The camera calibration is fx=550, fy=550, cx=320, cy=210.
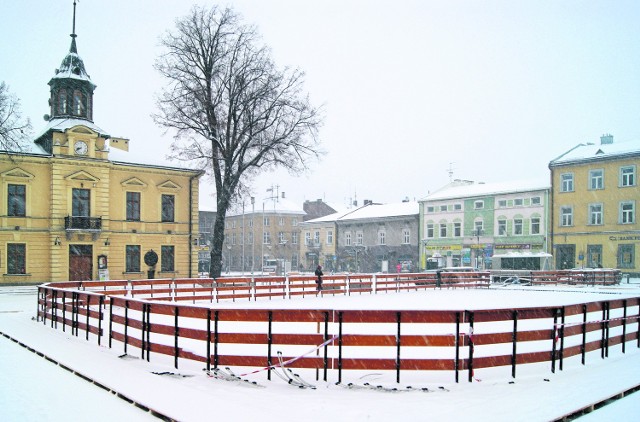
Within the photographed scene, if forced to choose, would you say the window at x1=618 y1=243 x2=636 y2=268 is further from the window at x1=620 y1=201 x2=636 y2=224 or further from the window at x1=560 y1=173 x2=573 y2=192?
the window at x1=560 y1=173 x2=573 y2=192

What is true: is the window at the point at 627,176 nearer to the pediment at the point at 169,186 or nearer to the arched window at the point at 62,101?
the pediment at the point at 169,186

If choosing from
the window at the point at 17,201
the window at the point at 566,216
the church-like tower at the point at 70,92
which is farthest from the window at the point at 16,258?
the window at the point at 566,216

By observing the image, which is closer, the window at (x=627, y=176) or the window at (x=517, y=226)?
the window at (x=627, y=176)

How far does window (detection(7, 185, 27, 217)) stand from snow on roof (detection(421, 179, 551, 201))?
36770 mm

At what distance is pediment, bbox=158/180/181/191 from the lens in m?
36.0

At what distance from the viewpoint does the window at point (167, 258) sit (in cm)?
3603

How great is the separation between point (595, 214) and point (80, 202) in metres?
37.4

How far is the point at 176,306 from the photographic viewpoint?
30.9 ft

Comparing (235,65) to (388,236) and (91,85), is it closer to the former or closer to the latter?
(91,85)

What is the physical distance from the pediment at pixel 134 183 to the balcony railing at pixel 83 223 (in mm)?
2881

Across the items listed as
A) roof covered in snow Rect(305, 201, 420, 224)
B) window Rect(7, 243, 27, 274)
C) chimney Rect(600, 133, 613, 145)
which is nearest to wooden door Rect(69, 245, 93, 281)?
window Rect(7, 243, 27, 274)

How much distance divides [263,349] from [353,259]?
5296 cm

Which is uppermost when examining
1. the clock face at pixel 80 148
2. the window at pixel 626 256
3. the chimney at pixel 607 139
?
the chimney at pixel 607 139

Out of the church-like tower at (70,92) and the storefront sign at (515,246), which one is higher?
the church-like tower at (70,92)
